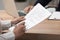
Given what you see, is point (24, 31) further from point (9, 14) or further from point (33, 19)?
point (9, 14)

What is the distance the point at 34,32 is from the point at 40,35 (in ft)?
0.13

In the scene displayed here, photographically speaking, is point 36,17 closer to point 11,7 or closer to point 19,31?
point 19,31

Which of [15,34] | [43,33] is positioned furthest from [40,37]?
[15,34]

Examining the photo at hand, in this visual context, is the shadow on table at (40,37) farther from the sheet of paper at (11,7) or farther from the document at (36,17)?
the sheet of paper at (11,7)

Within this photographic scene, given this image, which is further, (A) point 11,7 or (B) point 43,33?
(A) point 11,7

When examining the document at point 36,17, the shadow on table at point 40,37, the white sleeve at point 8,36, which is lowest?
the shadow on table at point 40,37

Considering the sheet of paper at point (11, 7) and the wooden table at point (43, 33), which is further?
the sheet of paper at point (11, 7)

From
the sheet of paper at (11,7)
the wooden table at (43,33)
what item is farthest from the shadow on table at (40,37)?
the sheet of paper at (11,7)

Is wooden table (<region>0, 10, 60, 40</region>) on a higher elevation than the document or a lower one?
lower

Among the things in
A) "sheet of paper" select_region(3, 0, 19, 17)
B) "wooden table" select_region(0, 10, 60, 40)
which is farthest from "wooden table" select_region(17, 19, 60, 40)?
"sheet of paper" select_region(3, 0, 19, 17)

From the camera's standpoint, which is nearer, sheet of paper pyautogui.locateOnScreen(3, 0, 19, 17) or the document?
the document

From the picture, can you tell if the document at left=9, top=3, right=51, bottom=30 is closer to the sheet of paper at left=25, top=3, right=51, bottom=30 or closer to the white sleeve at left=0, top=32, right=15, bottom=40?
the sheet of paper at left=25, top=3, right=51, bottom=30

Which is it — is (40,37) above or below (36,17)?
below

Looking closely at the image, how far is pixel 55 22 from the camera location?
119 cm
